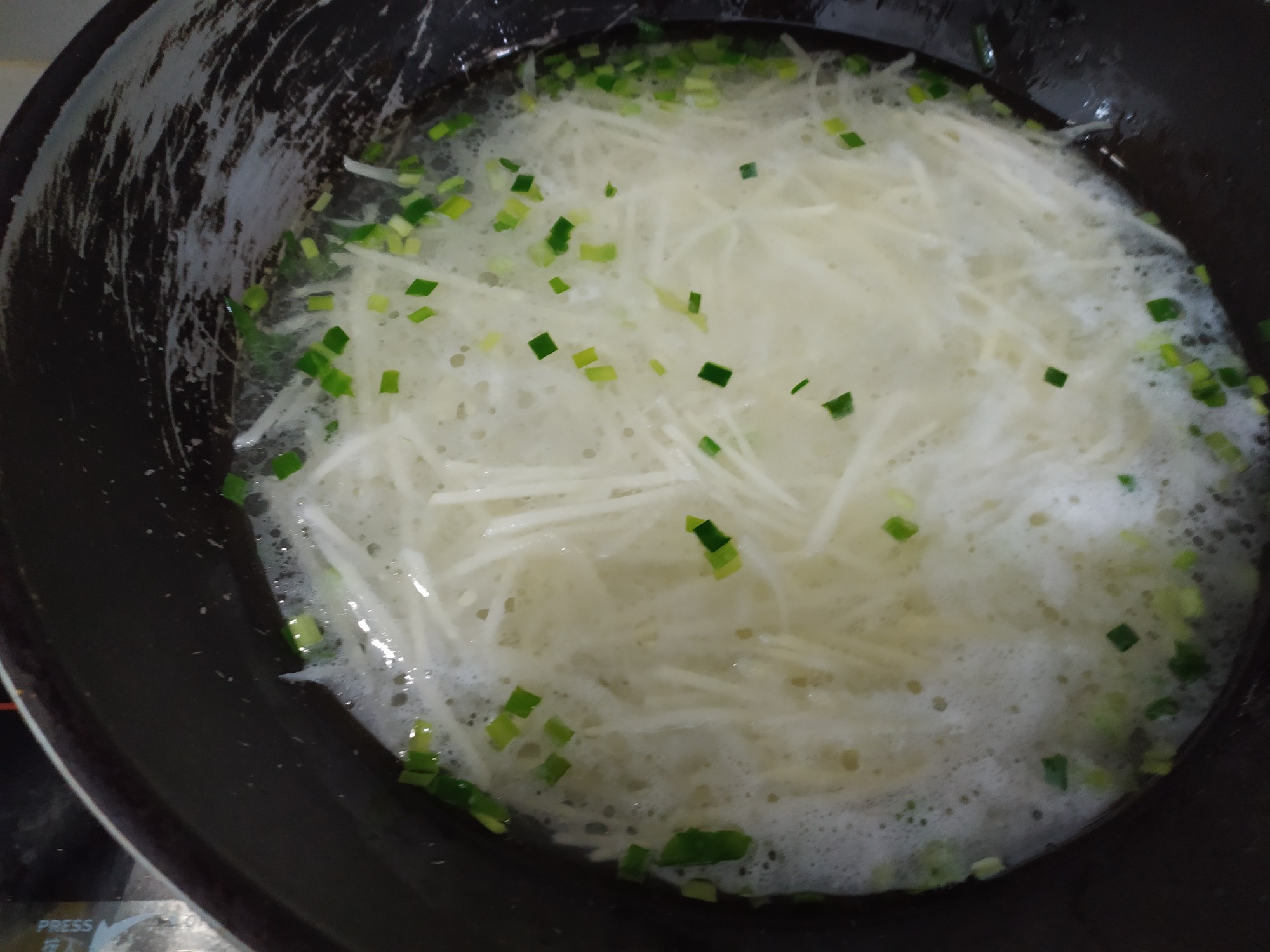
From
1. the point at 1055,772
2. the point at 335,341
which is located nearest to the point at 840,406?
the point at 1055,772

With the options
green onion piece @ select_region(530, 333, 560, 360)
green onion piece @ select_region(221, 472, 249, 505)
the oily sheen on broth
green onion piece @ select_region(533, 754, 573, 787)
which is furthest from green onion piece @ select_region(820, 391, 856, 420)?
green onion piece @ select_region(221, 472, 249, 505)

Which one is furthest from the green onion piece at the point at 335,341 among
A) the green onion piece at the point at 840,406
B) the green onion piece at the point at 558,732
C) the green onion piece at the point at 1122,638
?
the green onion piece at the point at 1122,638

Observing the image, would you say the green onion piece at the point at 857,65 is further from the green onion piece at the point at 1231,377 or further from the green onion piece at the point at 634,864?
the green onion piece at the point at 634,864

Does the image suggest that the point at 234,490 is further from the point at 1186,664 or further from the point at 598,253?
the point at 1186,664

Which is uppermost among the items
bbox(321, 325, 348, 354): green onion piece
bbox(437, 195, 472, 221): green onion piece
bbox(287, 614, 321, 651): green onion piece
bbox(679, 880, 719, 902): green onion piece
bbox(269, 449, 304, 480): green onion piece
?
bbox(437, 195, 472, 221): green onion piece

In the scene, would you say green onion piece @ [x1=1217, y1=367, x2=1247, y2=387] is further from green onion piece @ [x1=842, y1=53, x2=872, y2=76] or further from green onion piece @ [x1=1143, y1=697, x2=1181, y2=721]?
green onion piece @ [x1=842, y1=53, x2=872, y2=76]

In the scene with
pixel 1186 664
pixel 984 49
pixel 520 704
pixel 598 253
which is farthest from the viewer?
pixel 984 49

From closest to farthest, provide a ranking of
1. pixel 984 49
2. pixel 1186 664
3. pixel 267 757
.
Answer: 1. pixel 267 757
2. pixel 1186 664
3. pixel 984 49
